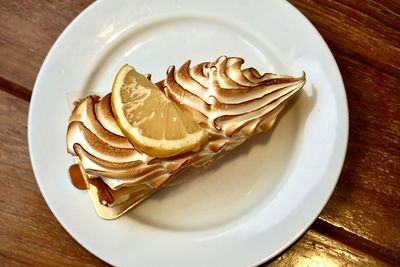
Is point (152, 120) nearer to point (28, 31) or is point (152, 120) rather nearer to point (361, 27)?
point (28, 31)

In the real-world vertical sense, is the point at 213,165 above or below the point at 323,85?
below

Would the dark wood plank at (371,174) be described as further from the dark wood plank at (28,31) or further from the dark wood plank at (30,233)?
the dark wood plank at (28,31)

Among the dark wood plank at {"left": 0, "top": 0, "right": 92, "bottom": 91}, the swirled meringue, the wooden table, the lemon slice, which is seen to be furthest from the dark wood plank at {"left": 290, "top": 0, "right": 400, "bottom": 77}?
the dark wood plank at {"left": 0, "top": 0, "right": 92, "bottom": 91}

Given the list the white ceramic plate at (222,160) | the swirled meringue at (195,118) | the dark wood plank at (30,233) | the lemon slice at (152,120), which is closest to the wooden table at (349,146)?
the dark wood plank at (30,233)

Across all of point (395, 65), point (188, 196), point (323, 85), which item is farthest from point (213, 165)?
point (395, 65)

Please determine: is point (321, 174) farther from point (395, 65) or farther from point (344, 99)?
point (395, 65)

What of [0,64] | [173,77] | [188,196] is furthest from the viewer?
[0,64]
